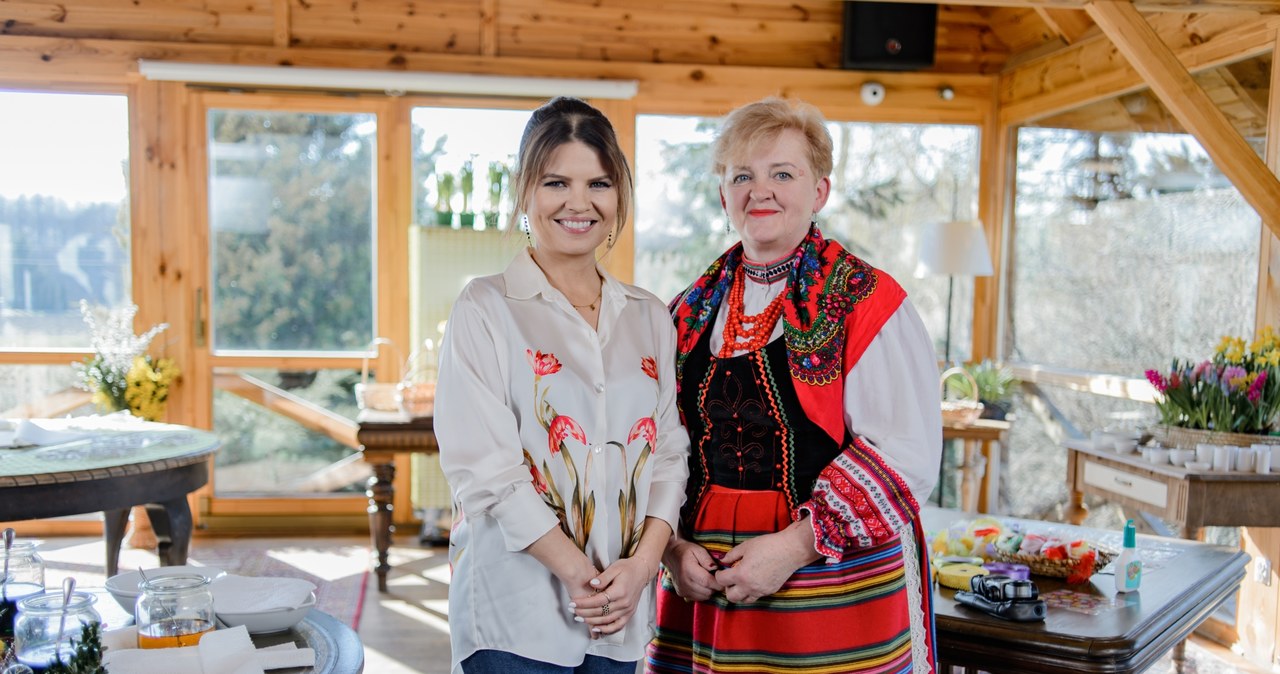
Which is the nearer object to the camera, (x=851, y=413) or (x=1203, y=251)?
(x=851, y=413)

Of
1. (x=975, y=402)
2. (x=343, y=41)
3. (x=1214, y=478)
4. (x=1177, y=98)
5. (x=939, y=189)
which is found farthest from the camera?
(x=939, y=189)

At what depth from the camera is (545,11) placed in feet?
17.4

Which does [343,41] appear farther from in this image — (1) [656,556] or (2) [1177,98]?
(1) [656,556]

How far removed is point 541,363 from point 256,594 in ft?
2.30

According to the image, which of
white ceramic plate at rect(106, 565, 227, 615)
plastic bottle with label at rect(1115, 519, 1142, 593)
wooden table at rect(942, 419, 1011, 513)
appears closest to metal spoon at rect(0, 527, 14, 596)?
white ceramic plate at rect(106, 565, 227, 615)

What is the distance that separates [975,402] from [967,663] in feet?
9.25

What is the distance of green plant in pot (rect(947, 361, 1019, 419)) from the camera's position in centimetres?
496

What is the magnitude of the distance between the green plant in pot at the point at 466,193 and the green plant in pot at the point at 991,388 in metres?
2.51

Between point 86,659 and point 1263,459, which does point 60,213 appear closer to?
point 86,659

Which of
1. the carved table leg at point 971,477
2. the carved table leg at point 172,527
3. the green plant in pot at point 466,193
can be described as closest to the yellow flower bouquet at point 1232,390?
the carved table leg at point 971,477

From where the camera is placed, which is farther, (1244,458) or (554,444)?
(1244,458)

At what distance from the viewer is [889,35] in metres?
5.27

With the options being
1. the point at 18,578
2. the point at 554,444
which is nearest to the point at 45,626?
the point at 18,578

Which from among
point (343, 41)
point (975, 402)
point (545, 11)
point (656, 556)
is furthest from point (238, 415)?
point (656, 556)
